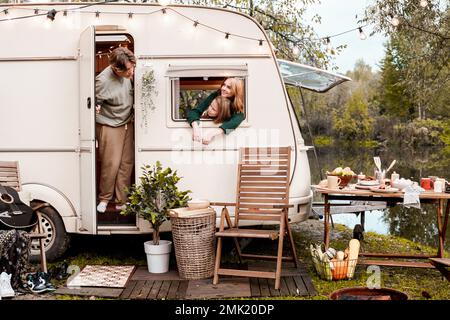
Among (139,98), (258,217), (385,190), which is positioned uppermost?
(139,98)

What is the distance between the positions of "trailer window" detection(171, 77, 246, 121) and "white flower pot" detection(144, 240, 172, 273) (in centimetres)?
131

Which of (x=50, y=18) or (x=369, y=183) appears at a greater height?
(x=50, y=18)

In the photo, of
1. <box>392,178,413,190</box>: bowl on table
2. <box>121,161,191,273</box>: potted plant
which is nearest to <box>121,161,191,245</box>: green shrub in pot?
<box>121,161,191,273</box>: potted plant

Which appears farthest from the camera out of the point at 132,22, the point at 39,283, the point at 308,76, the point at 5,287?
the point at 308,76

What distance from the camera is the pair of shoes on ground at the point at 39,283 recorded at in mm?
5160

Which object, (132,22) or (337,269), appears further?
(132,22)

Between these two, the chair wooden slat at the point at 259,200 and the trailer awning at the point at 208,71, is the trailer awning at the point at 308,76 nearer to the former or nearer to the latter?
the trailer awning at the point at 208,71

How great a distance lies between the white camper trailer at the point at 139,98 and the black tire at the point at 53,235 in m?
0.01

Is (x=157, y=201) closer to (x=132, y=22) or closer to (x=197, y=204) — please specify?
(x=197, y=204)

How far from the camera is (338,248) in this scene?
23.5 feet

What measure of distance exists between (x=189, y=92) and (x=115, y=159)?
3.51 feet

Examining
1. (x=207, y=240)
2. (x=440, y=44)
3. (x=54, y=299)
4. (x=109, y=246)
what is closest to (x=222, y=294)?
(x=207, y=240)

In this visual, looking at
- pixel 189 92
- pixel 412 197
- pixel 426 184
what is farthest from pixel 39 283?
pixel 426 184
